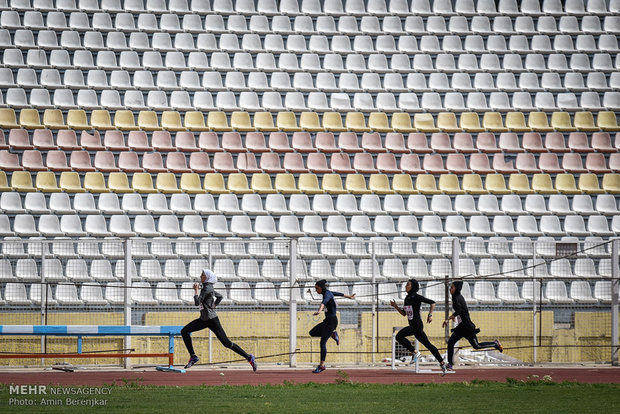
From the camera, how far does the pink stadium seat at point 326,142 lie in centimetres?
1894

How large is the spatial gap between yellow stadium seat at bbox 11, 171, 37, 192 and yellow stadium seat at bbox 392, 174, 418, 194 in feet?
25.8

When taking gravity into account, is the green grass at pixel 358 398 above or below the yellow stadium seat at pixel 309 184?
below

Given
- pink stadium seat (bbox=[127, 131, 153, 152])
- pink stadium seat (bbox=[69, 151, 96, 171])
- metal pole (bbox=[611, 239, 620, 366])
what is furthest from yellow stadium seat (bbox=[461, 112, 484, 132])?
pink stadium seat (bbox=[69, 151, 96, 171])

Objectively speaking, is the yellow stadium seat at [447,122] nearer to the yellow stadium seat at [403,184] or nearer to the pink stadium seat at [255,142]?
the yellow stadium seat at [403,184]

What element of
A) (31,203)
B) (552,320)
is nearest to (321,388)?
(552,320)

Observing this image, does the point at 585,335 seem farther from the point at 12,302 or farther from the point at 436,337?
the point at 12,302

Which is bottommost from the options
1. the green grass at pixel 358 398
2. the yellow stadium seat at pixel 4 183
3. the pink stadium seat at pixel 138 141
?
the green grass at pixel 358 398

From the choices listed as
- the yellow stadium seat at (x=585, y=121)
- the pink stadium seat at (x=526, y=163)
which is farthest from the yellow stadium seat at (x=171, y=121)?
the yellow stadium seat at (x=585, y=121)

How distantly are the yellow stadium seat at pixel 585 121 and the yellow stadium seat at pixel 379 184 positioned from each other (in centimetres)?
505

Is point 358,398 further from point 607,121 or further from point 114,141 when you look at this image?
point 607,121

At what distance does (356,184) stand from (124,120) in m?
5.48

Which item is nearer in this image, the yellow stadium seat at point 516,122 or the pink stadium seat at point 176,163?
the pink stadium seat at point 176,163

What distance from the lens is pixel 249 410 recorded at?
8.40m

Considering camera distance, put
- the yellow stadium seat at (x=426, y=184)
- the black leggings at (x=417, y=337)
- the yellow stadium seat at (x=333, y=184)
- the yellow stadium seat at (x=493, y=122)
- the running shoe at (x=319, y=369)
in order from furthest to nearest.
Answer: the yellow stadium seat at (x=493, y=122) < the yellow stadium seat at (x=426, y=184) < the yellow stadium seat at (x=333, y=184) < the running shoe at (x=319, y=369) < the black leggings at (x=417, y=337)
